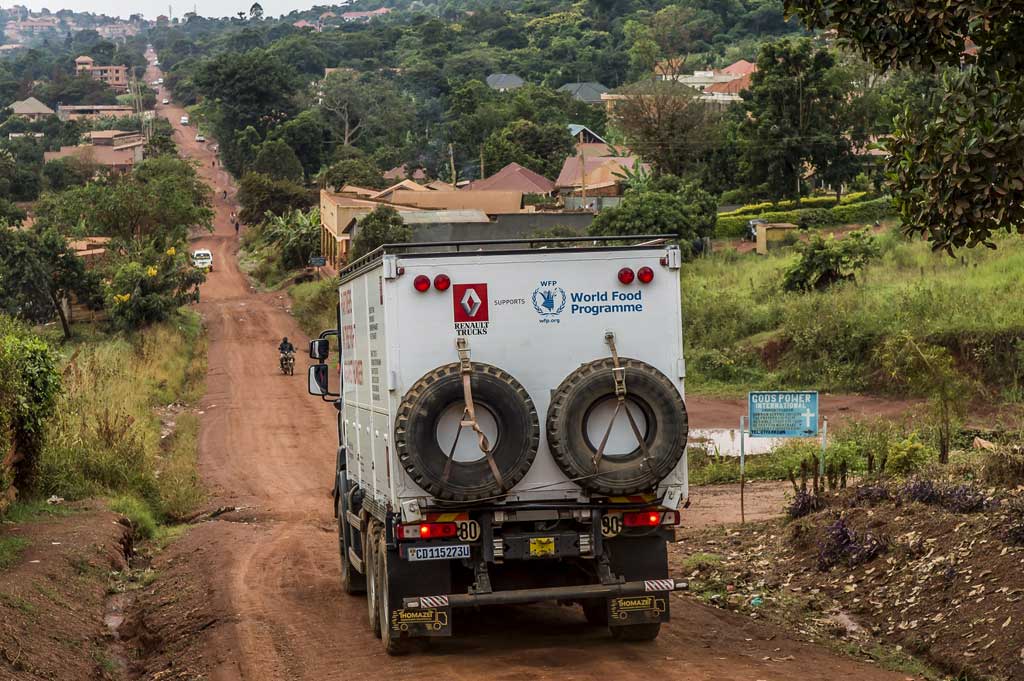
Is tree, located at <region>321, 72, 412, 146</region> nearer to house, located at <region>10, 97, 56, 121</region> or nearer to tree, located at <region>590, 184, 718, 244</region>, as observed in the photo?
tree, located at <region>590, 184, 718, 244</region>

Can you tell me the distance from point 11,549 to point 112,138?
133 meters

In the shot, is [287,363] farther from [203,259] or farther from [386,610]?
[203,259]

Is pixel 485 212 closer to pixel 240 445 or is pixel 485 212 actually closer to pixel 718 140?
pixel 718 140

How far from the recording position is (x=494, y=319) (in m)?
10.2

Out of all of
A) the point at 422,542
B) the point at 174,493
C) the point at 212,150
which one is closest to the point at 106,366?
the point at 174,493

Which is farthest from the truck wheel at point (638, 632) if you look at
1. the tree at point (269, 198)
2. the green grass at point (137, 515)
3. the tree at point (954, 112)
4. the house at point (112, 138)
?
the house at point (112, 138)

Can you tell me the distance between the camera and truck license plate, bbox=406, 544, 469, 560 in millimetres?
10133

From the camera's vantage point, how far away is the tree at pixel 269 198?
85.1 metres

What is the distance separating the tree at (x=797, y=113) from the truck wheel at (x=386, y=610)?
155 ft

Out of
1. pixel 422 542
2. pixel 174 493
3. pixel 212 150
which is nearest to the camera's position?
pixel 422 542

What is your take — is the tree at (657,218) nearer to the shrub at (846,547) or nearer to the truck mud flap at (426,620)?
the shrub at (846,547)

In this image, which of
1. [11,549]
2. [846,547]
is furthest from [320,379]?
[846,547]

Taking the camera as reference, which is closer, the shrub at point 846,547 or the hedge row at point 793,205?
the shrub at point 846,547

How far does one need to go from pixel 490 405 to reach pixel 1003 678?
4.33m
